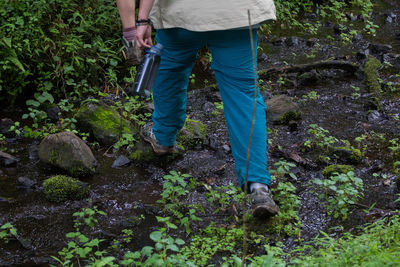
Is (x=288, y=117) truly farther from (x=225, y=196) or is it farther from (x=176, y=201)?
(x=176, y=201)

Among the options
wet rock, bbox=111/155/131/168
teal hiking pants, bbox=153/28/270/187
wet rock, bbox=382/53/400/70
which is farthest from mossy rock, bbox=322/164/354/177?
wet rock, bbox=382/53/400/70

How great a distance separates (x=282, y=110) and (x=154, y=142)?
68.0 inches

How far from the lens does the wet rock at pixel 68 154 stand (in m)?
4.27

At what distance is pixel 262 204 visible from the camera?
3.34 m

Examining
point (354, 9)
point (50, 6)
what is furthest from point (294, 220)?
point (354, 9)

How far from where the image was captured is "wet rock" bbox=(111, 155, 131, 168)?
14.8ft

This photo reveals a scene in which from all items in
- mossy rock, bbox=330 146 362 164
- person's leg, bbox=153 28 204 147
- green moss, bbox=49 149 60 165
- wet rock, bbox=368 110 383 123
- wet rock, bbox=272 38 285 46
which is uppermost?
person's leg, bbox=153 28 204 147

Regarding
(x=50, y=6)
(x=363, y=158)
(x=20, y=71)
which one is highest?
(x=50, y=6)

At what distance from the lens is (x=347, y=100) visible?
593cm

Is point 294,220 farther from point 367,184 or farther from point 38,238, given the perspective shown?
point 38,238

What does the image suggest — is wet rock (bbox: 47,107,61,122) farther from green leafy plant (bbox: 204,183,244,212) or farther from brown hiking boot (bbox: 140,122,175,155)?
green leafy plant (bbox: 204,183,244,212)

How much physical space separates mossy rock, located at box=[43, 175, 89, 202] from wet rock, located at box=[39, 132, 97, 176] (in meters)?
0.32

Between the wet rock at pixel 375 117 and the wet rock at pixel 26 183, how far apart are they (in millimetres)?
3684

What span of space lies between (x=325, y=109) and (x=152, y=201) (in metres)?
2.80
